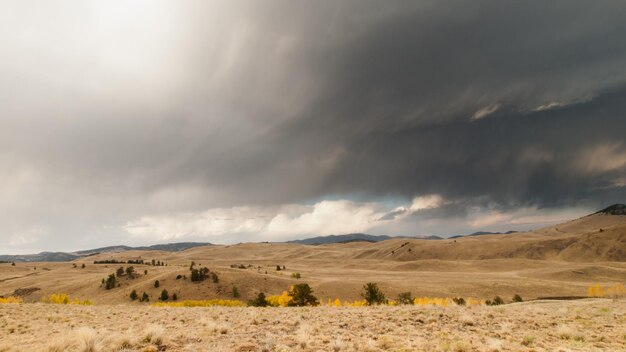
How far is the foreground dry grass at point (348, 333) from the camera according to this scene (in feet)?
33.9

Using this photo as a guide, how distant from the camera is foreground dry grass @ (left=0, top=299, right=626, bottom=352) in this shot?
10.3 m

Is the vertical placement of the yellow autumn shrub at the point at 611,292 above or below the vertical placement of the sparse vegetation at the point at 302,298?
below

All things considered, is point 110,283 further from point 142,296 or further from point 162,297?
point 162,297

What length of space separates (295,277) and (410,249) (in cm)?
8229

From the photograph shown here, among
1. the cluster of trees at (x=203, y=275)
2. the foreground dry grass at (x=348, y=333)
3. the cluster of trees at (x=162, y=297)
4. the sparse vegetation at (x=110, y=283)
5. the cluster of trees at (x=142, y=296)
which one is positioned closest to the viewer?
the foreground dry grass at (x=348, y=333)

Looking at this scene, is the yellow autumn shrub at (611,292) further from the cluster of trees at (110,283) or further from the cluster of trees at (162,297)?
the cluster of trees at (110,283)

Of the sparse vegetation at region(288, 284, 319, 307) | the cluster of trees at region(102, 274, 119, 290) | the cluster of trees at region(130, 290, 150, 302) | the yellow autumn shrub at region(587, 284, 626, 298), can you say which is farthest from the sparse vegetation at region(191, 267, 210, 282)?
the yellow autumn shrub at region(587, 284, 626, 298)

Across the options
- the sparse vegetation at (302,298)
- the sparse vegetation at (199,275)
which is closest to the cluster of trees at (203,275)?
the sparse vegetation at (199,275)

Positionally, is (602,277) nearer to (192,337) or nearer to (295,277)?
(295,277)

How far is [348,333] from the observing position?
1216 cm

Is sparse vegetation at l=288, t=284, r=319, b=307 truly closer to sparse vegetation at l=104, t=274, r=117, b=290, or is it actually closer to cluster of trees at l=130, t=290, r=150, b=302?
cluster of trees at l=130, t=290, r=150, b=302

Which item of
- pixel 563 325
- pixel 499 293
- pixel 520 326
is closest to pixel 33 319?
pixel 520 326

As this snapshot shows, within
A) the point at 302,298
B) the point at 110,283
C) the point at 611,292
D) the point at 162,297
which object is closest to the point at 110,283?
the point at 110,283

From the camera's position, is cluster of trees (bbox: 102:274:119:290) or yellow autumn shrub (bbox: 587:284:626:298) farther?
cluster of trees (bbox: 102:274:119:290)
